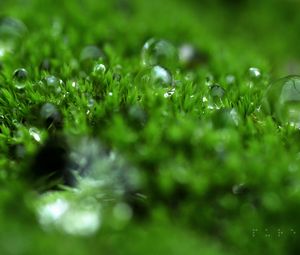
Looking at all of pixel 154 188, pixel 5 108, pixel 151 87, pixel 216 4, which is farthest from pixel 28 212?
pixel 216 4

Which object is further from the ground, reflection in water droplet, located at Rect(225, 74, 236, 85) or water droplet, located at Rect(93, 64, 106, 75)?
reflection in water droplet, located at Rect(225, 74, 236, 85)

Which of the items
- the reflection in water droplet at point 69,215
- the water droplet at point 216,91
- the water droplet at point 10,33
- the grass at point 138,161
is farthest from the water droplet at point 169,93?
the water droplet at point 10,33

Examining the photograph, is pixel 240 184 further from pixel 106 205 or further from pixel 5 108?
pixel 5 108

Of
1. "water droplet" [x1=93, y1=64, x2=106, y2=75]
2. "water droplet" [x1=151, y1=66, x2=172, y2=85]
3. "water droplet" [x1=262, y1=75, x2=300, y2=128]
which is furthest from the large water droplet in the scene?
"water droplet" [x1=262, y1=75, x2=300, y2=128]

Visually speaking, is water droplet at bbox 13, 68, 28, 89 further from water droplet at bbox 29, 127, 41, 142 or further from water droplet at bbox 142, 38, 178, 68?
water droplet at bbox 142, 38, 178, 68

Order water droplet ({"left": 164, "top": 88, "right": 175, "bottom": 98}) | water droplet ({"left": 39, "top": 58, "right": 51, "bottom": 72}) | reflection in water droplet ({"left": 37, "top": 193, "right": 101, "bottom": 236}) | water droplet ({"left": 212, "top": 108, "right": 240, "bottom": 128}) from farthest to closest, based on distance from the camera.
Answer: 1. water droplet ({"left": 39, "top": 58, "right": 51, "bottom": 72})
2. water droplet ({"left": 164, "top": 88, "right": 175, "bottom": 98})
3. water droplet ({"left": 212, "top": 108, "right": 240, "bottom": 128})
4. reflection in water droplet ({"left": 37, "top": 193, "right": 101, "bottom": 236})

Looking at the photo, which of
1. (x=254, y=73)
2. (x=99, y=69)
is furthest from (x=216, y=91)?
(x=99, y=69)

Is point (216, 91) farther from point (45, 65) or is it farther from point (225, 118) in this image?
point (45, 65)
